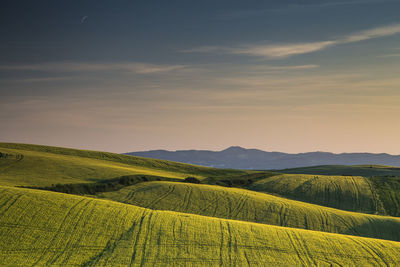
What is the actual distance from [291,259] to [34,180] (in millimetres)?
50922

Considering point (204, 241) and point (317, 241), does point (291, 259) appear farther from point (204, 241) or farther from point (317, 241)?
point (204, 241)

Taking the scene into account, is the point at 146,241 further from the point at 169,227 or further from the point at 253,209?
the point at 253,209

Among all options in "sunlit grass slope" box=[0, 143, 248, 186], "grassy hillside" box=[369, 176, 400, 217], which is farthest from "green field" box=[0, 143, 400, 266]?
"sunlit grass slope" box=[0, 143, 248, 186]

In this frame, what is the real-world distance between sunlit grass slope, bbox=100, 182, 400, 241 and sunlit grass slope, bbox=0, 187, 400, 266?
452 inches

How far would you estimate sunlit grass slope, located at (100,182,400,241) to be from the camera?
57.8m

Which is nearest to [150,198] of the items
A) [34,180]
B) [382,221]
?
[34,180]

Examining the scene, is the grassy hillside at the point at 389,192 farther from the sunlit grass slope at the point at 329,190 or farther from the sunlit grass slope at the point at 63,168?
the sunlit grass slope at the point at 63,168

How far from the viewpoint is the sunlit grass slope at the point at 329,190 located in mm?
77656

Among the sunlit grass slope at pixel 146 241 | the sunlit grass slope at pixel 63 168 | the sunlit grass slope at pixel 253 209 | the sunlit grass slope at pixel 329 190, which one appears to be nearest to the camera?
the sunlit grass slope at pixel 146 241

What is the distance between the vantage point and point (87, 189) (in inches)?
2635

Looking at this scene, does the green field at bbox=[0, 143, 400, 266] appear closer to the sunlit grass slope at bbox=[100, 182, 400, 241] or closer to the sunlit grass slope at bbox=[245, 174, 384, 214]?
the sunlit grass slope at bbox=[100, 182, 400, 241]

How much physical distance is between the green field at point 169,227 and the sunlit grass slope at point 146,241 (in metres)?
0.11

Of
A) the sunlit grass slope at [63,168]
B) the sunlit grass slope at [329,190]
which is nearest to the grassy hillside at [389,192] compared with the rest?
the sunlit grass slope at [329,190]

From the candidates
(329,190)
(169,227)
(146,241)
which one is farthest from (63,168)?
(329,190)
